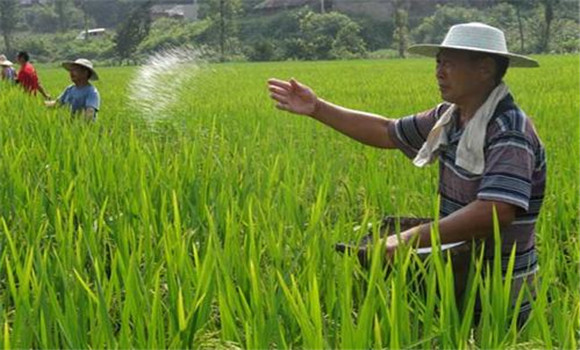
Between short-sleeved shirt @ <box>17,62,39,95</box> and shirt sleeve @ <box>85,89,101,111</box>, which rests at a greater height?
shirt sleeve @ <box>85,89,101,111</box>

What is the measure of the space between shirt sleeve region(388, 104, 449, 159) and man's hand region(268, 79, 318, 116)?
26 centimetres

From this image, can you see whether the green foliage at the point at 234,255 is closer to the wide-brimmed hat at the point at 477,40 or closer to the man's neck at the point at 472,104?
the man's neck at the point at 472,104

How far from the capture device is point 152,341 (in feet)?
4.57

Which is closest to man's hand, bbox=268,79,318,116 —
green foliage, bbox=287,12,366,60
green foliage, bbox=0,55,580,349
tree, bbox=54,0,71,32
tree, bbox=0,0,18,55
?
green foliage, bbox=0,55,580,349

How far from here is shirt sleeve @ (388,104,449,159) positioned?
2.30 meters

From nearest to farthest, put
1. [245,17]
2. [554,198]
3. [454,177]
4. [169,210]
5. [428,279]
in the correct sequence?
[428,279] < [454,177] < [169,210] < [554,198] < [245,17]

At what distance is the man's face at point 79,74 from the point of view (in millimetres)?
5145

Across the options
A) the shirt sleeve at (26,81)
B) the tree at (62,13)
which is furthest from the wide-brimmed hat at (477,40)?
the tree at (62,13)

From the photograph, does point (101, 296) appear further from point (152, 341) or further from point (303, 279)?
point (303, 279)

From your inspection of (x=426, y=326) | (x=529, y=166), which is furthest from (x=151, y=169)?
(x=426, y=326)

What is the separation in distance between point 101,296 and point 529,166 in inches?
38.9

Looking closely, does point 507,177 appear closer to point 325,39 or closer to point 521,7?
point 325,39

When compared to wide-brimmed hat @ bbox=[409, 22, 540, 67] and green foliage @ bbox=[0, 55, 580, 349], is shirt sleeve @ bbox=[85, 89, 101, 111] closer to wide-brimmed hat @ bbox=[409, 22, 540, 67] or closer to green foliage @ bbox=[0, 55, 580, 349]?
green foliage @ bbox=[0, 55, 580, 349]

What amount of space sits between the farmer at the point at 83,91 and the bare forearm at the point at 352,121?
2.85 m
